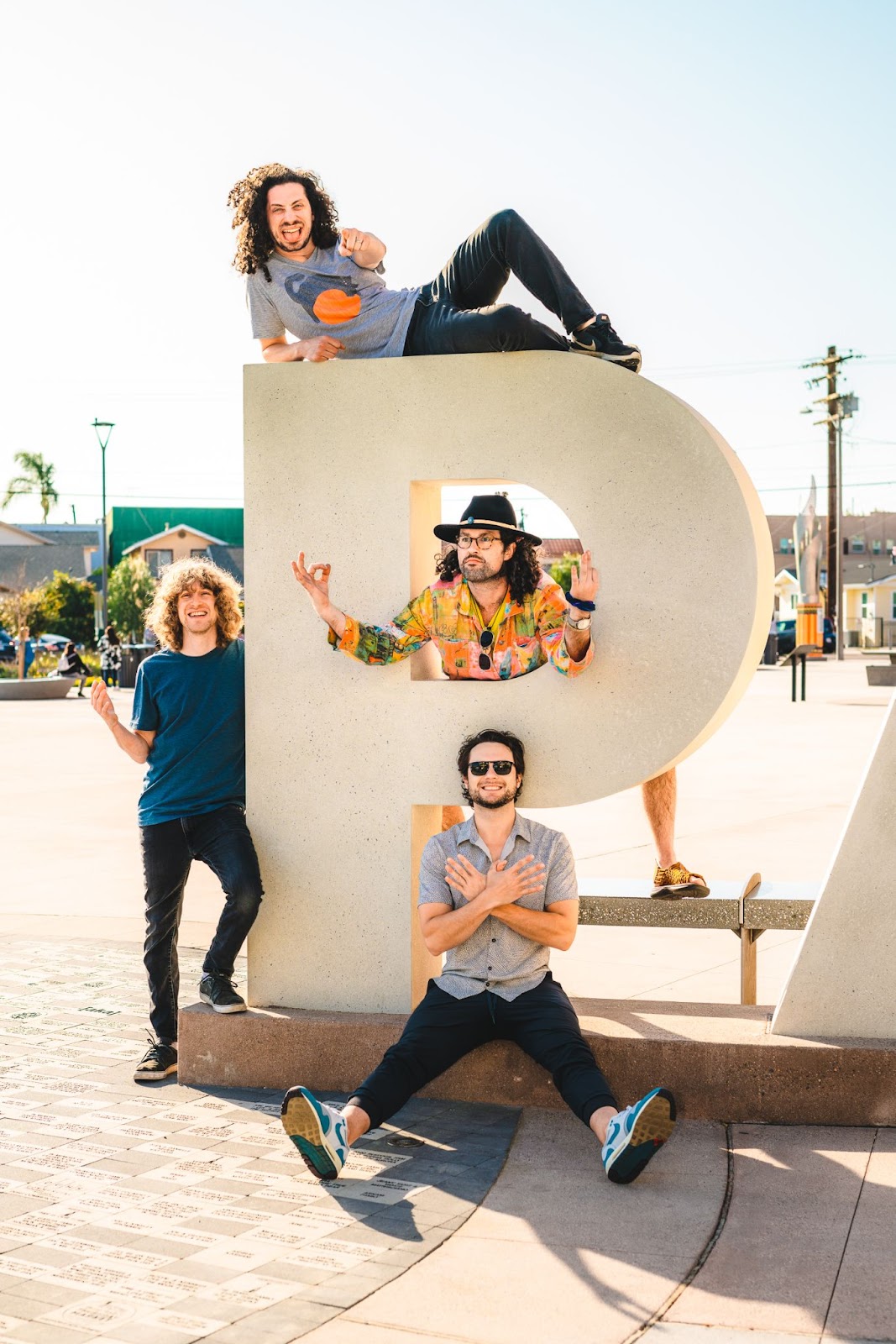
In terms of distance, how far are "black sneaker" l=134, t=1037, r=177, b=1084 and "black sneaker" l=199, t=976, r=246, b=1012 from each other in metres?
0.29

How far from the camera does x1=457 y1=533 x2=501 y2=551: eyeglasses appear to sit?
4.94m

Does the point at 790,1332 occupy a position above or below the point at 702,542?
below

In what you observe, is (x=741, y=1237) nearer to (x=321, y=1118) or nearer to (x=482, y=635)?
(x=321, y=1118)

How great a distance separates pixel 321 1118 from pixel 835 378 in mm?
44550

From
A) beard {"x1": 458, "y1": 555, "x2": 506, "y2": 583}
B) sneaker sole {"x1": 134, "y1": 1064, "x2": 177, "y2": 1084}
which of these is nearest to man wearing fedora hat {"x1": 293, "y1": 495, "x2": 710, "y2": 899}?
beard {"x1": 458, "y1": 555, "x2": 506, "y2": 583}

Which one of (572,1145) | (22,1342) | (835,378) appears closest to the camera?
(22,1342)

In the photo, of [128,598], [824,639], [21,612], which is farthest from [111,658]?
[128,598]

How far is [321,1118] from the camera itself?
4020mm

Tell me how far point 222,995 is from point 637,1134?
70.6 inches

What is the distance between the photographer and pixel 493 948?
4.61 m

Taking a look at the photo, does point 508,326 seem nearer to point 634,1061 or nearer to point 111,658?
point 634,1061

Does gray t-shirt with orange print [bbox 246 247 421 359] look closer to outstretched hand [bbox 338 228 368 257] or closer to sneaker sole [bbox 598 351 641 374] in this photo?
outstretched hand [bbox 338 228 368 257]

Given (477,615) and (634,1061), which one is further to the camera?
(477,615)

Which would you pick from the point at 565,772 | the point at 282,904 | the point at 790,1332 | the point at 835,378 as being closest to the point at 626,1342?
the point at 790,1332
